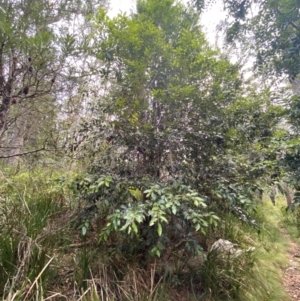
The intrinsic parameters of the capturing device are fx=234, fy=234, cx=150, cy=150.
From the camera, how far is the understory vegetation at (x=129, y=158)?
6.77 ft

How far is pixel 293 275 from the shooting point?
12.2ft

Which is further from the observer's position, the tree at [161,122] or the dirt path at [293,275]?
the dirt path at [293,275]

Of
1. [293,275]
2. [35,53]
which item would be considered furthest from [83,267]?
[293,275]

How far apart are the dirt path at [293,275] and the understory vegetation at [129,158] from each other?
191 mm

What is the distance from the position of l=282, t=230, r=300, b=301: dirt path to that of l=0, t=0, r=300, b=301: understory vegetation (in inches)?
7.5

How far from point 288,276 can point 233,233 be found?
0.99 meters

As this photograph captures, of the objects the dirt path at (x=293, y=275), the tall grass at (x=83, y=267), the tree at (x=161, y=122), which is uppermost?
the tree at (x=161, y=122)

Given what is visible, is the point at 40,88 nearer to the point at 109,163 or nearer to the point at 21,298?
the point at 109,163

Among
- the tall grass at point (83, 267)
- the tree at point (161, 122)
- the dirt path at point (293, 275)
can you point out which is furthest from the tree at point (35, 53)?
the dirt path at point (293, 275)

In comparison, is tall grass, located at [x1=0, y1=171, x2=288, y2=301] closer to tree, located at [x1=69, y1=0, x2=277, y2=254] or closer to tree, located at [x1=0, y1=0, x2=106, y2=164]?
tree, located at [x1=69, y1=0, x2=277, y2=254]

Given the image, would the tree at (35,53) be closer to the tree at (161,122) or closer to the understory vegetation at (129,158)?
the understory vegetation at (129,158)

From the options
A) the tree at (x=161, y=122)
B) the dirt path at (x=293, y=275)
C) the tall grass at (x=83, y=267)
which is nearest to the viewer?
the tall grass at (x=83, y=267)

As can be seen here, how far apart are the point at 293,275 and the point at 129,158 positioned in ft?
10.7

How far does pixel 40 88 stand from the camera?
2.25 m
